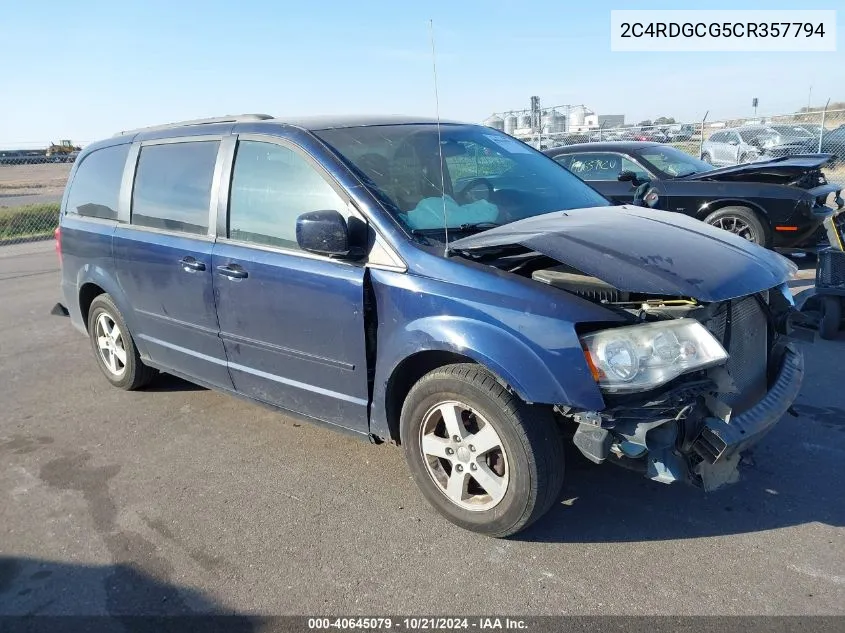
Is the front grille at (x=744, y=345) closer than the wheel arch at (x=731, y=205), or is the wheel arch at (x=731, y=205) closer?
the front grille at (x=744, y=345)

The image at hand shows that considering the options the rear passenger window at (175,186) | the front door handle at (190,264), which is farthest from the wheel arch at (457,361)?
the rear passenger window at (175,186)

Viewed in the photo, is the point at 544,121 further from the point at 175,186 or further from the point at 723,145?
the point at 175,186

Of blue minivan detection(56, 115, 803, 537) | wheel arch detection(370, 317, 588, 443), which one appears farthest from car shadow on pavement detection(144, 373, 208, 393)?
wheel arch detection(370, 317, 588, 443)

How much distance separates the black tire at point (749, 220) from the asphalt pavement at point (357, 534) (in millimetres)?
3983

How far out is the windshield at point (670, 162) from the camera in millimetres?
9008

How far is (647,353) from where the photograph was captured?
264 centimetres

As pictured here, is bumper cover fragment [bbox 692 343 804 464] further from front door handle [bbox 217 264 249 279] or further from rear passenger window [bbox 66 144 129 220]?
rear passenger window [bbox 66 144 129 220]

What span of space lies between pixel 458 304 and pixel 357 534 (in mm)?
1192

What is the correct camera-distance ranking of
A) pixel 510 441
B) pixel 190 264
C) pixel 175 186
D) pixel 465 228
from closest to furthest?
pixel 510 441 → pixel 465 228 → pixel 190 264 → pixel 175 186

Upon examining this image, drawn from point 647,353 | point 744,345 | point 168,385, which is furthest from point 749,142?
point 647,353

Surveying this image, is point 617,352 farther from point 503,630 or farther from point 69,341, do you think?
point 69,341

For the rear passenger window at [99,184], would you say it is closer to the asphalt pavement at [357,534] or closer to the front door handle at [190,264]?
the front door handle at [190,264]

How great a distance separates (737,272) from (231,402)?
11.4 ft

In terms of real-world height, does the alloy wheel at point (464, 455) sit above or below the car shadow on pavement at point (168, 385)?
above
